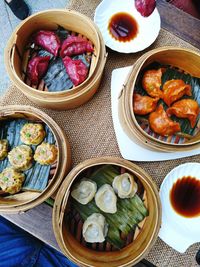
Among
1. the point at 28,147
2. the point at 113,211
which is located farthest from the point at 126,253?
the point at 28,147

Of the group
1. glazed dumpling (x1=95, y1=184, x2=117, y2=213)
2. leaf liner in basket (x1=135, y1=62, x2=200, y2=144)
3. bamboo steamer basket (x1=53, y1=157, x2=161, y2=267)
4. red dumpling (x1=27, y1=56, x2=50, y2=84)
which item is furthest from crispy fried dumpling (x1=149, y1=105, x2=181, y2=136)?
red dumpling (x1=27, y1=56, x2=50, y2=84)

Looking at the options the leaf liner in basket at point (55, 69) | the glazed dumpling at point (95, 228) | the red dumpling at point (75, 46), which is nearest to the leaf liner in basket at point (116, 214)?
the glazed dumpling at point (95, 228)

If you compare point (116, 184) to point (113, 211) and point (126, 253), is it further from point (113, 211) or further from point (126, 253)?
point (126, 253)

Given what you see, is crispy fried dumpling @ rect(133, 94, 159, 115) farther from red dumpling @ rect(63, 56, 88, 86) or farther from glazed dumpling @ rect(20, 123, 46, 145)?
glazed dumpling @ rect(20, 123, 46, 145)

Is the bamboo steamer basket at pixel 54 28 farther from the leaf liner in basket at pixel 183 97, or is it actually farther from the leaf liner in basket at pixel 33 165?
the leaf liner in basket at pixel 183 97

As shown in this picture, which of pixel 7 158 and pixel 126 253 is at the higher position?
pixel 7 158

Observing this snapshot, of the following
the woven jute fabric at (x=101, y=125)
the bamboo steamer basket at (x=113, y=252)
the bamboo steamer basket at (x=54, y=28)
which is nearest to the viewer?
the bamboo steamer basket at (x=113, y=252)

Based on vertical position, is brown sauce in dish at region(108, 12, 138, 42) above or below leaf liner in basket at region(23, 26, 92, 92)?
above
